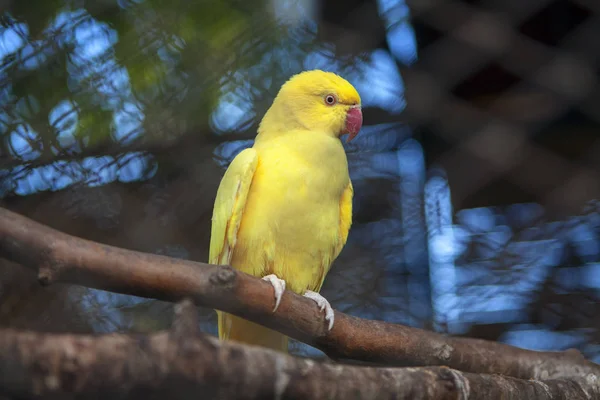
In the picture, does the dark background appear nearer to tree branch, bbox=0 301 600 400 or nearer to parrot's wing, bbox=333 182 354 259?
parrot's wing, bbox=333 182 354 259

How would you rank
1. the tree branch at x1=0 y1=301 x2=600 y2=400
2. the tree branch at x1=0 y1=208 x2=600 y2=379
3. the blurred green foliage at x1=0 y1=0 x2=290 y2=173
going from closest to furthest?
the tree branch at x1=0 y1=301 x2=600 y2=400 → the tree branch at x1=0 y1=208 x2=600 y2=379 → the blurred green foliage at x1=0 y1=0 x2=290 y2=173

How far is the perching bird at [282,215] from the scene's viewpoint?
1.14m

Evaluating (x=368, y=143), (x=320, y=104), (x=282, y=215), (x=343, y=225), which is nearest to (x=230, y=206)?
(x=282, y=215)

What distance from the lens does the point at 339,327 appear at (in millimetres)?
940

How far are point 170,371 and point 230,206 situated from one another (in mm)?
637

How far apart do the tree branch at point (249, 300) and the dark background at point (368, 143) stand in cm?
59

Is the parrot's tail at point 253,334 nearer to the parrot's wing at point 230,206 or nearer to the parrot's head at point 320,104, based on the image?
the parrot's wing at point 230,206

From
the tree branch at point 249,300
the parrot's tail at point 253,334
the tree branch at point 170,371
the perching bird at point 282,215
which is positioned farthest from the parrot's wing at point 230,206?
the tree branch at point 170,371

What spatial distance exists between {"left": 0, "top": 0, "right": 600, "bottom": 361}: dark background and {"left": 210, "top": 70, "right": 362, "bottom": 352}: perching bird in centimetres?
31

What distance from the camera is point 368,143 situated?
5.41 feet

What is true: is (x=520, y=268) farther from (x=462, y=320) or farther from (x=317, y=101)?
(x=317, y=101)

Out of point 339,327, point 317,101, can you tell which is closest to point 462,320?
point 317,101

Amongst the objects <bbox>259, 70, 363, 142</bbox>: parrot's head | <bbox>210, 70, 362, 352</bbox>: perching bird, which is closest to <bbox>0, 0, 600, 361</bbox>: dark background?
<bbox>259, 70, 363, 142</bbox>: parrot's head

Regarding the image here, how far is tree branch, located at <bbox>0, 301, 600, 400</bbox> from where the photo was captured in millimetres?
469
